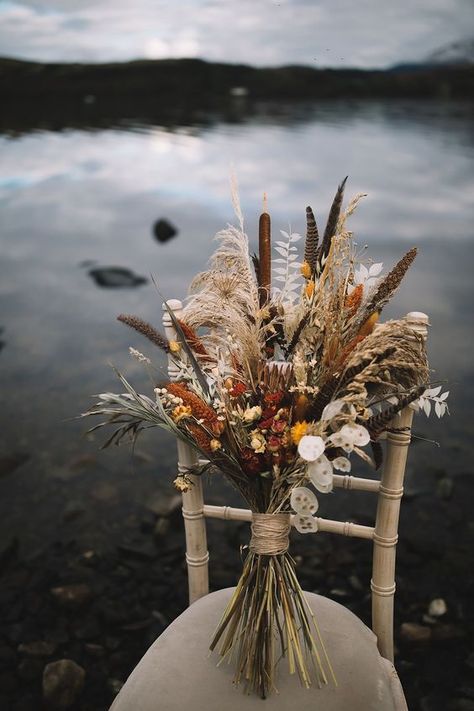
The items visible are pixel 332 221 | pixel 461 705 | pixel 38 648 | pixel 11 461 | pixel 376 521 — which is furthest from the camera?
pixel 11 461

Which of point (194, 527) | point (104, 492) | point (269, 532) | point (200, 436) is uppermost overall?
point (200, 436)

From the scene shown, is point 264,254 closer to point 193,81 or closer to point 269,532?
point 269,532

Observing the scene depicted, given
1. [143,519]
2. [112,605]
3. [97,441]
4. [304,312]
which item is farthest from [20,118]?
[304,312]

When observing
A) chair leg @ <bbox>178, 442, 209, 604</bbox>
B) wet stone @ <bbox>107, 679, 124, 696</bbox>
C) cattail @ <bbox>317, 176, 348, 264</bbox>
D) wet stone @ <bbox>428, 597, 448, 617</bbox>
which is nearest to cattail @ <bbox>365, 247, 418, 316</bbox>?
cattail @ <bbox>317, 176, 348, 264</bbox>

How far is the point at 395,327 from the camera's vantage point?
115cm

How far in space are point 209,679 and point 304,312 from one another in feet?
2.51

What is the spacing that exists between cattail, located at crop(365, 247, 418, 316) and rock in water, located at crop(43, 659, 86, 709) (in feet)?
5.98

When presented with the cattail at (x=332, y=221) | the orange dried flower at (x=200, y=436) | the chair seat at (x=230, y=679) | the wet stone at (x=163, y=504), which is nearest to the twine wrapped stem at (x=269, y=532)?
the orange dried flower at (x=200, y=436)

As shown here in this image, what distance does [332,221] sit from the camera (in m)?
1.25

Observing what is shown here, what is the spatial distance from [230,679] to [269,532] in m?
0.33

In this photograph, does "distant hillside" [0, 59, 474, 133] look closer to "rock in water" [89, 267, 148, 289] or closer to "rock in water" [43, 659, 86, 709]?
"rock in water" [89, 267, 148, 289]

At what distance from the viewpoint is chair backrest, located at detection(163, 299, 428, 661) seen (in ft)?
4.93

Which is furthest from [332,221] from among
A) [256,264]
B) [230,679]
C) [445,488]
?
[445,488]

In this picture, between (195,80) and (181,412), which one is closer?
(181,412)
